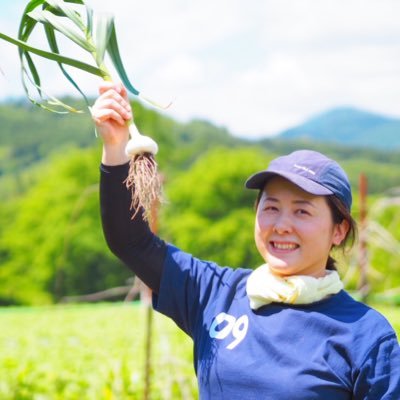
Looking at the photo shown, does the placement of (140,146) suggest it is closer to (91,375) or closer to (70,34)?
(70,34)

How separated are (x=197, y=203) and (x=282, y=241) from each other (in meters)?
34.5

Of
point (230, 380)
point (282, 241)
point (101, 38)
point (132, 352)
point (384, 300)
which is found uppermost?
point (101, 38)

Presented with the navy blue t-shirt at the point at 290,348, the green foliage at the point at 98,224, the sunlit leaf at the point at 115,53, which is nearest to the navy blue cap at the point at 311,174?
the navy blue t-shirt at the point at 290,348

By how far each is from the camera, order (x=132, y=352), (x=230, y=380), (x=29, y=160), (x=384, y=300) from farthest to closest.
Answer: (x=29, y=160) → (x=384, y=300) → (x=132, y=352) → (x=230, y=380)

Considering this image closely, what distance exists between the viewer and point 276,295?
1682 millimetres

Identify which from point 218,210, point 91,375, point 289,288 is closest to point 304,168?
point 289,288

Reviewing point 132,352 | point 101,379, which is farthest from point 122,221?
point 132,352

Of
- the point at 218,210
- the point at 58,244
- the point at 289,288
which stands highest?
the point at 289,288

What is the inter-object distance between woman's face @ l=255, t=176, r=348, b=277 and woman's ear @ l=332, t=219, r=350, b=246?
0.03 metres

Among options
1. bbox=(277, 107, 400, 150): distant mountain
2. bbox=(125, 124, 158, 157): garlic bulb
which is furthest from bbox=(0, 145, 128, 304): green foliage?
bbox=(277, 107, 400, 150): distant mountain

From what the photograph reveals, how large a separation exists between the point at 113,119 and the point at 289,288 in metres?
0.50

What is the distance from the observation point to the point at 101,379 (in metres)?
4.80

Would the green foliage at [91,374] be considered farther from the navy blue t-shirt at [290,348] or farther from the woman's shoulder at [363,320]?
the woman's shoulder at [363,320]

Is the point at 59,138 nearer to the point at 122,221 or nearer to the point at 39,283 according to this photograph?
the point at 39,283
